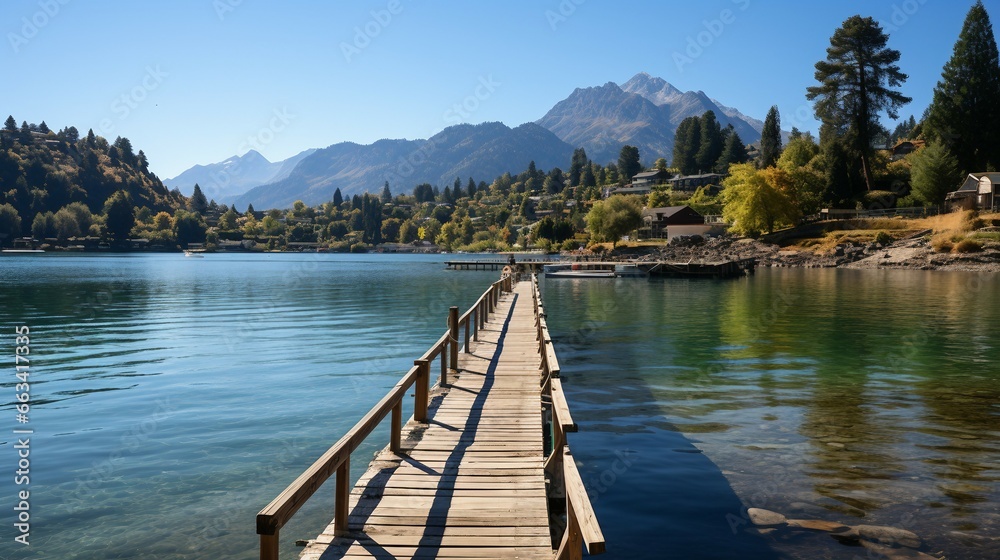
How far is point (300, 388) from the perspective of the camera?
2216cm

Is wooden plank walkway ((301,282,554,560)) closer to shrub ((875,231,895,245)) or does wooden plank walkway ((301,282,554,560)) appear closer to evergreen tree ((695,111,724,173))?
shrub ((875,231,895,245))

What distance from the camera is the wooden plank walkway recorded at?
745cm

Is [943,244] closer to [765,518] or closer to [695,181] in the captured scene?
[765,518]

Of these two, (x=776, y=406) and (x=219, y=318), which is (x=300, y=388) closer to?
(x=776, y=406)

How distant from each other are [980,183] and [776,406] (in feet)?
287

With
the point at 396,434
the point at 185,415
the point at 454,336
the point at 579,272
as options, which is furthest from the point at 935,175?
the point at 396,434

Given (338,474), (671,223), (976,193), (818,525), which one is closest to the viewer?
(338,474)

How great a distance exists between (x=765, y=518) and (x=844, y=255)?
91.9m

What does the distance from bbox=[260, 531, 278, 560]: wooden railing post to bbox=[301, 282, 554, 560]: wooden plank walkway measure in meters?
1.34

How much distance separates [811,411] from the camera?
17969 millimetres

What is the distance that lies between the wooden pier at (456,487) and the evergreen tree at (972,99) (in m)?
107

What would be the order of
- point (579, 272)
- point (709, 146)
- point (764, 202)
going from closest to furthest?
point (579, 272)
point (764, 202)
point (709, 146)

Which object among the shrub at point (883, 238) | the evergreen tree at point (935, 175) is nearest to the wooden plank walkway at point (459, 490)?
the shrub at point (883, 238)

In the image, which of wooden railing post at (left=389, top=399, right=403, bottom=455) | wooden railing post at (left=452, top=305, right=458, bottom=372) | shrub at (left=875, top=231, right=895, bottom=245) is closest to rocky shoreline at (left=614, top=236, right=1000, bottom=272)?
shrub at (left=875, top=231, right=895, bottom=245)
